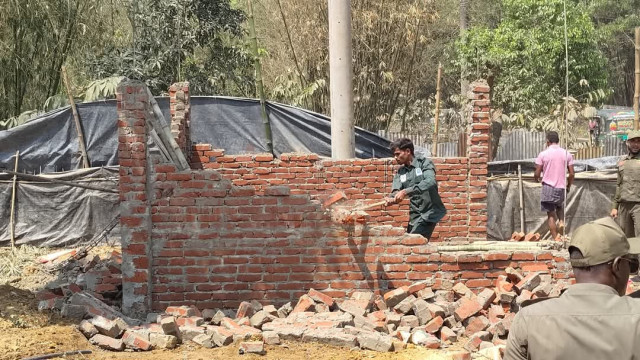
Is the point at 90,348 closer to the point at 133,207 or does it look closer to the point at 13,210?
the point at 133,207

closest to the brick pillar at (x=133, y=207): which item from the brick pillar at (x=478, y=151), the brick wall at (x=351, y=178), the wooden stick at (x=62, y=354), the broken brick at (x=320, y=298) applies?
the wooden stick at (x=62, y=354)

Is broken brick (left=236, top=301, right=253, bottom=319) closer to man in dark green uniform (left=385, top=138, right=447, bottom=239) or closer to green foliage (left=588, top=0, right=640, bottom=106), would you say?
man in dark green uniform (left=385, top=138, right=447, bottom=239)

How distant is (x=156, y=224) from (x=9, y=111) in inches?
473

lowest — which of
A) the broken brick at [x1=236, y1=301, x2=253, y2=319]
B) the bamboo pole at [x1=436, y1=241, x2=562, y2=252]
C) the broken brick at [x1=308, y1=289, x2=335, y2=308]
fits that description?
the broken brick at [x1=236, y1=301, x2=253, y2=319]

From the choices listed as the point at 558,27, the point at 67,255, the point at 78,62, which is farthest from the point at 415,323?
the point at 558,27

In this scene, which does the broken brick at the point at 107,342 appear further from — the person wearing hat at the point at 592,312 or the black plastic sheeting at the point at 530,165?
the black plastic sheeting at the point at 530,165

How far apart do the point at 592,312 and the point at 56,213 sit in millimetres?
12813

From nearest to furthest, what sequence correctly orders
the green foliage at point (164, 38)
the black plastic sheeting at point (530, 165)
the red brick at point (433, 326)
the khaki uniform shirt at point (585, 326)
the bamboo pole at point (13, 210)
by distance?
1. the khaki uniform shirt at point (585, 326)
2. the red brick at point (433, 326)
3. the bamboo pole at point (13, 210)
4. the black plastic sheeting at point (530, 165)
5. the green foliage at point (164, 38)

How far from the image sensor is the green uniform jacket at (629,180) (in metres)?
9.75

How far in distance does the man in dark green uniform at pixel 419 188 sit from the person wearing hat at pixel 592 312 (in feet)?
19.0

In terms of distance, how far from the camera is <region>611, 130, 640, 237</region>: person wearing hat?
974 cm

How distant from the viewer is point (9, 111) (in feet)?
62.4

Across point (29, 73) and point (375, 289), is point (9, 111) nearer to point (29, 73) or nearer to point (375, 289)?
point (29, 73)

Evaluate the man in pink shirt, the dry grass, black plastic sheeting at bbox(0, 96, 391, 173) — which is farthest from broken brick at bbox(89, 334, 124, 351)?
black plastic sheeting at bbox(0, 96, 391, 173)
